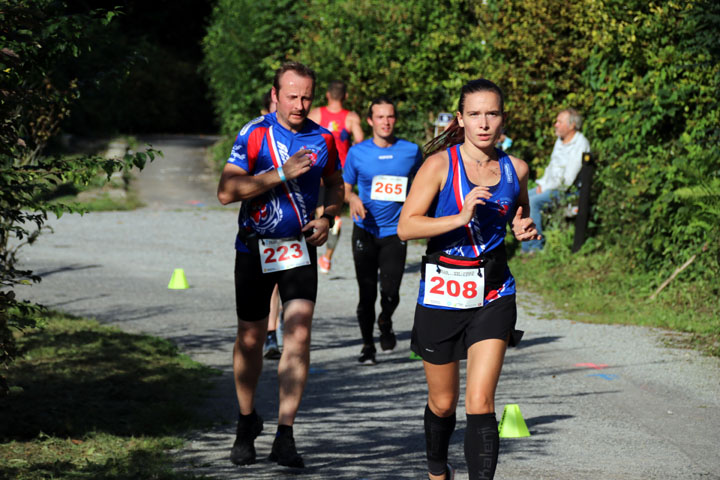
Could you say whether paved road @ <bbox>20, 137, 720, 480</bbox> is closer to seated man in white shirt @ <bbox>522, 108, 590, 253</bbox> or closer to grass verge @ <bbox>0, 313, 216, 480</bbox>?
grass verge @ <bbox>0, 313, 216, 480</bbox>

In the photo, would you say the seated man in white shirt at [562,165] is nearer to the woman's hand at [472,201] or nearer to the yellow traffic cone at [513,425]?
the yellow traffic cone at [513,425]

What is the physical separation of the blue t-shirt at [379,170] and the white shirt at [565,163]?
185 inches

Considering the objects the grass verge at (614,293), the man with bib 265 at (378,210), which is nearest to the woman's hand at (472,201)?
the man with bib 265 at (378,210)

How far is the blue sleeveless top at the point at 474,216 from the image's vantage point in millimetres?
4402

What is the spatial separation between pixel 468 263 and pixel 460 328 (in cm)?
29

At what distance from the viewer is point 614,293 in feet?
34.6

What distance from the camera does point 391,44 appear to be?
17.0 meters

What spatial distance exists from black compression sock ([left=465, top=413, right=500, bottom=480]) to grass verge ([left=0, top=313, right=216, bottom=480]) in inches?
58.6

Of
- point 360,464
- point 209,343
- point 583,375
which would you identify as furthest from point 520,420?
point 209,343

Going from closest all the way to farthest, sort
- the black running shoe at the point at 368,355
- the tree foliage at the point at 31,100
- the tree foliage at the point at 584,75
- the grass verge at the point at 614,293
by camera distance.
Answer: the tree foliage at the point at 31,100
the black running shoe at the point at 368,355
the grass verge at the point at 614,293
the tree foliage at the point at 584,75

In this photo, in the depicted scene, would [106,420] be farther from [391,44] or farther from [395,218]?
[391,44]

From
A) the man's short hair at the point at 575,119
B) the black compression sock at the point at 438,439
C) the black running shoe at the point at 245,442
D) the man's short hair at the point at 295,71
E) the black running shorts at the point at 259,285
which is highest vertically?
the man's short hair at the point at 295,71

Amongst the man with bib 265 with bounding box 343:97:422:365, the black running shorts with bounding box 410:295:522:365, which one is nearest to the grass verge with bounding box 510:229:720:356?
the man with bib 265 with bounding box 343:97:422:365

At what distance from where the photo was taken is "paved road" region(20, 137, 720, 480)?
207 inches
